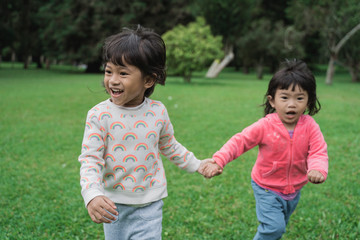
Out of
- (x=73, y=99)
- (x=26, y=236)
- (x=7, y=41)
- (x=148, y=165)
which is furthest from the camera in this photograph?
(x=7, y=41)

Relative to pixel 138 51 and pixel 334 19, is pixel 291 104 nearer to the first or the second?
pixel 138 51

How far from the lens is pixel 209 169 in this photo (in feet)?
7.56

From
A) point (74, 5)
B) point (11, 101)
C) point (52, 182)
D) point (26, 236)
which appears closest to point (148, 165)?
point (26, 236)

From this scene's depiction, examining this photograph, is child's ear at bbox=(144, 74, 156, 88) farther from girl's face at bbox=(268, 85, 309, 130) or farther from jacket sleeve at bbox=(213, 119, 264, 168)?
girl's face at bbox=(268, 85, 309, 130)

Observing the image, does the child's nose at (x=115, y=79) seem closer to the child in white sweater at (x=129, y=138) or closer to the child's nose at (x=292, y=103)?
the child in white sweater at (x=129, y=138)

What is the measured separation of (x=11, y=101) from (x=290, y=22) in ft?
118

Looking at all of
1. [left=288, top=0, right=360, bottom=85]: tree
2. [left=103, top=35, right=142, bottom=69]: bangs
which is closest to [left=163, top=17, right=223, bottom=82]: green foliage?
[left=288, top=0, right=360, bottom=85]: tree

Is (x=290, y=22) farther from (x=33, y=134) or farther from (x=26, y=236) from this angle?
(x=26, y=236)

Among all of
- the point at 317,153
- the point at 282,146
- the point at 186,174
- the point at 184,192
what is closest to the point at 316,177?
the point at 317,153

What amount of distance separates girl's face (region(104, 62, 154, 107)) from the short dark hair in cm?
3

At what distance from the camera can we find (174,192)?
13.6 feet

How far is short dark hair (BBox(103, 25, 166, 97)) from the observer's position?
1915 mm

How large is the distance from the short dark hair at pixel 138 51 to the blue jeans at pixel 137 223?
2.57ft

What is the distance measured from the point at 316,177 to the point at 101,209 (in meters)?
1.29
